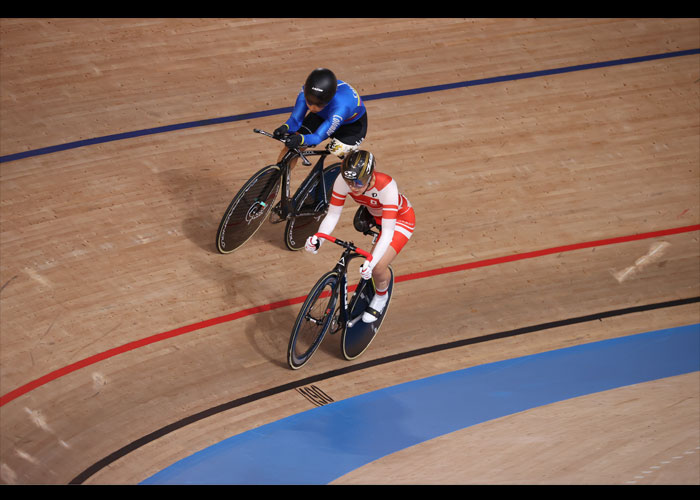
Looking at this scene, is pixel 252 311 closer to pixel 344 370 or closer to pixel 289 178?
pixel 344 370

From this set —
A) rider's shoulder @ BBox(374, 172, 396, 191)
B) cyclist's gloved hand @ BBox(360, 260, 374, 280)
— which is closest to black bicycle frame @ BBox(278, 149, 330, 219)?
rider's shoulder @ BBox(374, 172, 396, 191)

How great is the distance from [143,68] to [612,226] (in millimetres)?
4132

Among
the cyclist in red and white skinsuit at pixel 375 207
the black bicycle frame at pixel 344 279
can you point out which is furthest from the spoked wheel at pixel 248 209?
the black bicycle frame at pixel 344 279

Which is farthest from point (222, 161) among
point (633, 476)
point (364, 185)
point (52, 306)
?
point (633, 476)

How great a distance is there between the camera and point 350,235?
512cm

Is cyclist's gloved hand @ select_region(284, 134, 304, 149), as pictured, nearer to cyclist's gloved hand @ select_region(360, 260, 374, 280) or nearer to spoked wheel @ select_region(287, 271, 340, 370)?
spoked wheel @ select_region(287, 271, 340, 370)

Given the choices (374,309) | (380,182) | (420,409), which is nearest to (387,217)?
(380,182)

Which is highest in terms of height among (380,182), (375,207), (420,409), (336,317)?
(380,182)

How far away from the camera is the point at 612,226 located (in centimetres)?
544

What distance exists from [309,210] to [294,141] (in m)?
0.68

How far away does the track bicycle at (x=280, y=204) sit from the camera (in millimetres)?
4422

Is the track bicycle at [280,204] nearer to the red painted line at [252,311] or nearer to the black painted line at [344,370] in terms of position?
the red painted line at [252,311]

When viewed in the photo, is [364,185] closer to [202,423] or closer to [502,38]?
[202,423]

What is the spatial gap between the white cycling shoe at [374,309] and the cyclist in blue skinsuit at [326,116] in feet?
3.14
